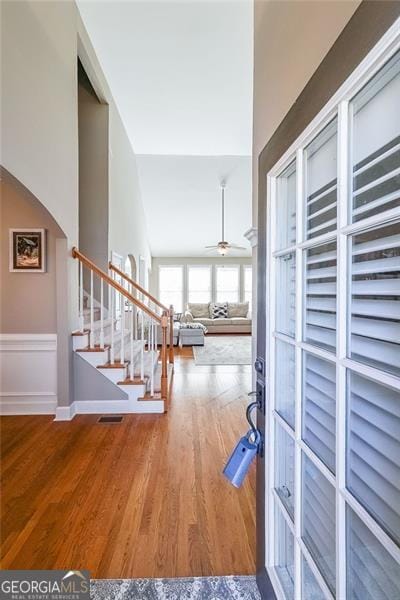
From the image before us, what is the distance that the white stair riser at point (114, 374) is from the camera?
347cm

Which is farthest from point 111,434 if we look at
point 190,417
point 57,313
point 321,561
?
point 321,561

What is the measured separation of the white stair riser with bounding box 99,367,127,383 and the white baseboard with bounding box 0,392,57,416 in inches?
23.3

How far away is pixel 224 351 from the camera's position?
7.12 m

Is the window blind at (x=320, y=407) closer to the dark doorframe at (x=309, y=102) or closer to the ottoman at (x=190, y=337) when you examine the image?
the dark doorframe at (x=309, y=102)

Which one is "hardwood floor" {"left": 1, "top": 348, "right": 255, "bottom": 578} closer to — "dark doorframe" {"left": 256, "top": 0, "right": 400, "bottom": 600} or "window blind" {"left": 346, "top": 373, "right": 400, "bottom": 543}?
"dark doorframe" {"left": 256, "top": 0, "right": 400, "bottom": 600}

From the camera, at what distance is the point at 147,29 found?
349 cm

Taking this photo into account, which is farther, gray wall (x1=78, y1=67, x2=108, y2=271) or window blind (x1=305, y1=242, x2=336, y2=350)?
gray wall (x1=78, y1=67, x2=108, y2=271)

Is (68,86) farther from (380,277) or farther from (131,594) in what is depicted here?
(131,594)

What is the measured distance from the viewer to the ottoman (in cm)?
791

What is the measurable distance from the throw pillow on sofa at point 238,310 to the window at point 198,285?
1.27 meters

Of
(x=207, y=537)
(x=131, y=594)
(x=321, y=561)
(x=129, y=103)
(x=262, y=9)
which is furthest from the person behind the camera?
(x=129, y=103)

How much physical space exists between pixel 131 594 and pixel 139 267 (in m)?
6.62

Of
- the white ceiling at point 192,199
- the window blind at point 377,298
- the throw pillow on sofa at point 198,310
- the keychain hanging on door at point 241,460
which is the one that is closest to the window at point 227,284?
the white ceiling at point 192,199

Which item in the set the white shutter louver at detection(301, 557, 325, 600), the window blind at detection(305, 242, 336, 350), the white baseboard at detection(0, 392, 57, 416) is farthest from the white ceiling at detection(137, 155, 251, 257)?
the white shutter louver at detection(301, 557, 325, 600)
